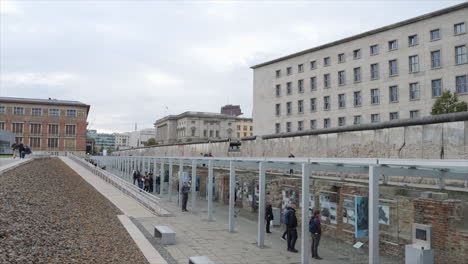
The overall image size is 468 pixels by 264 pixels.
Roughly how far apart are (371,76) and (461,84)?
9770mm

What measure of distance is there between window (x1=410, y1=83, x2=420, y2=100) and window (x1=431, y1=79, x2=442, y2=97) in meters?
1.50

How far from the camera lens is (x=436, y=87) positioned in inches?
1403

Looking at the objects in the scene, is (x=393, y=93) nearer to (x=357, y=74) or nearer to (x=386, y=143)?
(x=357, y=74)

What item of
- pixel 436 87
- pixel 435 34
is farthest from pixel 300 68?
pixel 436 87

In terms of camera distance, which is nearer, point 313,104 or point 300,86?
point 313,104

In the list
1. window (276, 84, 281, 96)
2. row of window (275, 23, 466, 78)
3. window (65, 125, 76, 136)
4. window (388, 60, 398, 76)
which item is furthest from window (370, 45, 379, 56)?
window (65, 125, 76, 136)

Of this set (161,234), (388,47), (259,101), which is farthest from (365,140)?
(259,101)

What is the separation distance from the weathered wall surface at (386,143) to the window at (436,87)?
2267 cm

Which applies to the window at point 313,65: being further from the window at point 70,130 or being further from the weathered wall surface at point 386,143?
the window at point 70,130

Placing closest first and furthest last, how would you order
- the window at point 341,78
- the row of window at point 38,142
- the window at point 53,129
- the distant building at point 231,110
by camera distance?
the window at point 341,78 < the row of window at point 38,142 < the window at point 53,129 < the distant building at point 231,110

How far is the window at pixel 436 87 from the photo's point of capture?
35344 millimetres

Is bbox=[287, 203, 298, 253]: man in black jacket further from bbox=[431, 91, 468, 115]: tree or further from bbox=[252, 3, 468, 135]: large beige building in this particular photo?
bbox=[252, 3, 468, 135]: large beige building

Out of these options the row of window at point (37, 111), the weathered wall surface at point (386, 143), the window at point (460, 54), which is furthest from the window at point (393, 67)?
the row of window at point (37, 111)

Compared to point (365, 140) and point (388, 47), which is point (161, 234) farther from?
point (388, 47)
